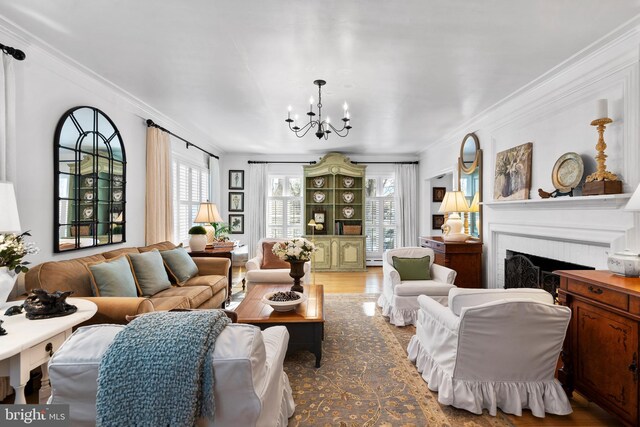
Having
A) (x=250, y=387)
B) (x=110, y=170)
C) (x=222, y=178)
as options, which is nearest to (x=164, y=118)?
(x=110, y=170)

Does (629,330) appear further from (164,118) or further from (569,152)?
(164,118)

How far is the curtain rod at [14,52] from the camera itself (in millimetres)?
2473

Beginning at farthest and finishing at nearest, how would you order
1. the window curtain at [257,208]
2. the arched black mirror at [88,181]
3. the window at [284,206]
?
the window at [284,206]
the window curtain at [257,208]
the arched black mirror at [88,181]

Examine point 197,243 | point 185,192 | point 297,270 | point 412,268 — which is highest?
point 185,192

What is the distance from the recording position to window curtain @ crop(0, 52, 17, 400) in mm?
2467

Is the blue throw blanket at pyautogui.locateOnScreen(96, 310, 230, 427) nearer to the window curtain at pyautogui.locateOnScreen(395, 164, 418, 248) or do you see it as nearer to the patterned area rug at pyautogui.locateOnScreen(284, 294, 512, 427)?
the patterned area rug at pyautogui.locateOnScreen(284, 294, 512, 427)

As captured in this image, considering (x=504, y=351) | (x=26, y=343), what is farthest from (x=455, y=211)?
(x=26, y=343)

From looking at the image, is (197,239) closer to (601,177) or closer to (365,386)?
(365,386)

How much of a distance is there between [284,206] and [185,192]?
265cm

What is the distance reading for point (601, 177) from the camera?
8.86 ft

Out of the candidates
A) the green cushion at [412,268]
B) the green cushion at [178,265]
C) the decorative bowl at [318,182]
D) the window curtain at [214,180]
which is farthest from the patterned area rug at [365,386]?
the window curtain at [214,180]

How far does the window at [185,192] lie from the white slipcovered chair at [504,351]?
4.70m

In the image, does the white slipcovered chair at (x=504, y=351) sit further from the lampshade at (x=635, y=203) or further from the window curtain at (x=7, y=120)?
the window curtain at (x=7, y=120)

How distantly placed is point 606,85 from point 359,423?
132 inches
